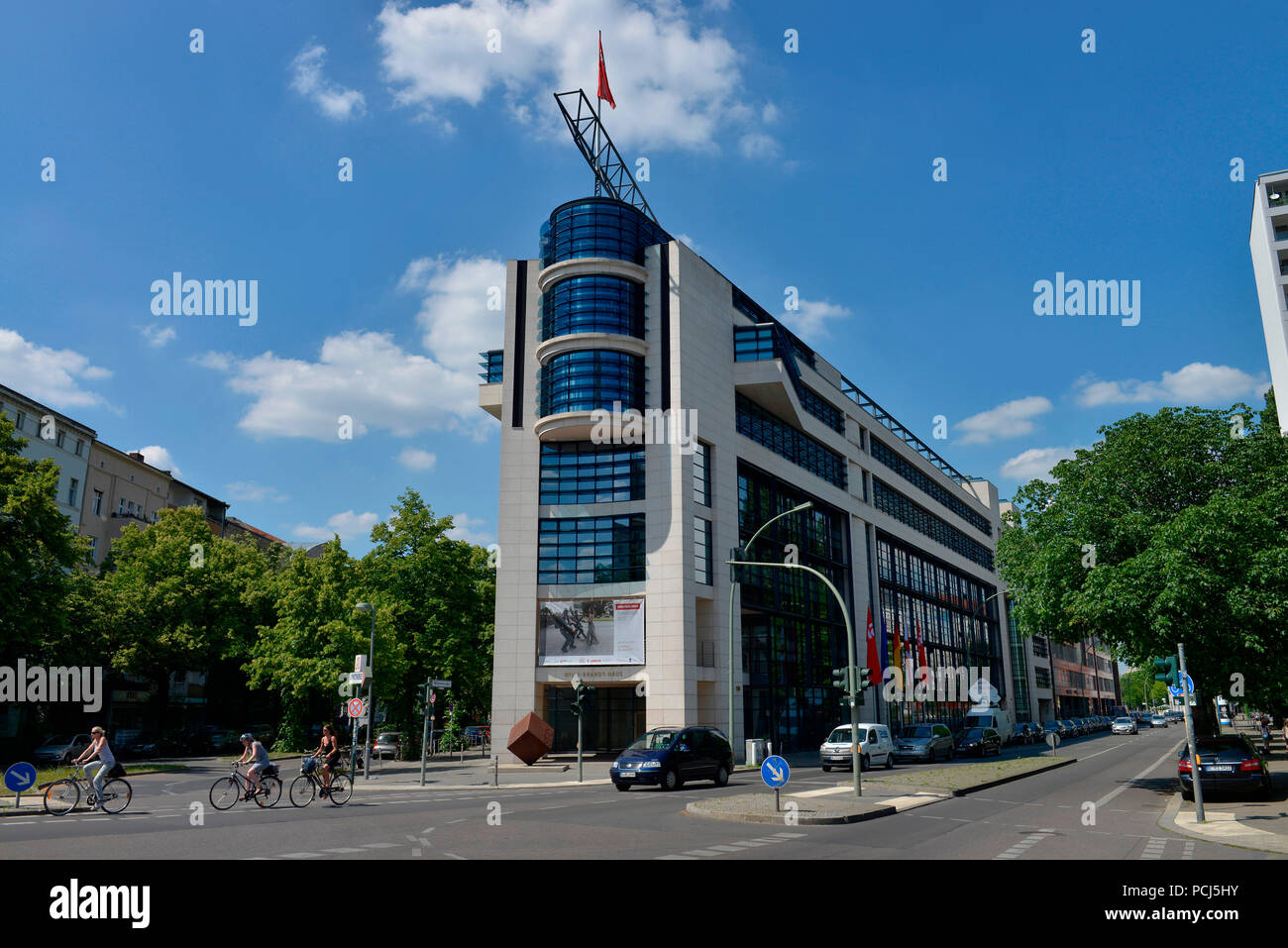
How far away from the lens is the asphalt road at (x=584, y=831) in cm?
1179

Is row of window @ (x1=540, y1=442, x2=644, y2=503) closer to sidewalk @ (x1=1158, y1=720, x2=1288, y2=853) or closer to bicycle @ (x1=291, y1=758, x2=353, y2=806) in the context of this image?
bicycle @ (x1=291, y1=758, x2=353, y2=806)

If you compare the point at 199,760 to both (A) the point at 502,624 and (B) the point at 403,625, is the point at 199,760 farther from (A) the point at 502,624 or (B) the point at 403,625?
(A) the point at 502,624

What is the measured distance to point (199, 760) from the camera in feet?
142

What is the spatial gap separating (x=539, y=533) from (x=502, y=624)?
15.4 ft

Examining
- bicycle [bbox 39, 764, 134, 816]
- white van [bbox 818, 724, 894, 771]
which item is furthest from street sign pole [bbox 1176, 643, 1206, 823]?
bicycle [bbox 39, 764, 134, 816]

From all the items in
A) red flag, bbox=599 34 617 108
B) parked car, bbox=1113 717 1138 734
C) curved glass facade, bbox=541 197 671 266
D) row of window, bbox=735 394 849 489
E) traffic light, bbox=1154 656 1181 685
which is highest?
red flag, bbox=599 34 617 108

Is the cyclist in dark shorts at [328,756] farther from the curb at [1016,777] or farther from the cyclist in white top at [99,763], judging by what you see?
the curb at [1016,777]

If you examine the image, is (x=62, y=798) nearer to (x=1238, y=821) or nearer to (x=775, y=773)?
(x=775, y=773)

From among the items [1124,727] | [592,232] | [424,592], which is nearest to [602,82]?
[592,232]

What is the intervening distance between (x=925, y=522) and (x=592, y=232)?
45211 millimetres

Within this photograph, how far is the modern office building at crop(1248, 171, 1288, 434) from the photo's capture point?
71.1 metres

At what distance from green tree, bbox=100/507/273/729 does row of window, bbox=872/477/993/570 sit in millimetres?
42706
